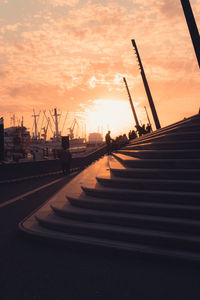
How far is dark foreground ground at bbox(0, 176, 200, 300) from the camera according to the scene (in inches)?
149

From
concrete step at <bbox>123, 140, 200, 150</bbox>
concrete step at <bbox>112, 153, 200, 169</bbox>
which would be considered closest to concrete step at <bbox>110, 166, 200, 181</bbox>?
concrete step at <bbox>112, 153, 200, 169</bbox>

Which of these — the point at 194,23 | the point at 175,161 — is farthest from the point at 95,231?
the point at 194,23

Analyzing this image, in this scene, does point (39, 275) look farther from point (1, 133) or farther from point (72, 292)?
point (1, 133)

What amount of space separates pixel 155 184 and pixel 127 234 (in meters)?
1.59

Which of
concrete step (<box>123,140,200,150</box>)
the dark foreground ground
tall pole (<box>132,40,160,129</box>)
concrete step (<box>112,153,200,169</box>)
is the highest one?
tall pole (<box>132,40,160,129</box>)

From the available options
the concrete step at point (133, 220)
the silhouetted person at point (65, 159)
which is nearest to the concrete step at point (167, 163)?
the concrete step at point (133, 220)

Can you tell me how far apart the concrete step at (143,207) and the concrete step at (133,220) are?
0.12 metres

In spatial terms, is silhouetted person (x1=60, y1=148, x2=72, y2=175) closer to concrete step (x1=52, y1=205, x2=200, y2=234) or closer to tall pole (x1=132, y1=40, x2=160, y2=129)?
tall pole (x1=132, y1=40, x2=160, y2=129)

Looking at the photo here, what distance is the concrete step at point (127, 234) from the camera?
468 cm

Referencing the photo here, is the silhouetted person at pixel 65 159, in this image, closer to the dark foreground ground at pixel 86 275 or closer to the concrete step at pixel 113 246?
the concrete step at pixel 113 246

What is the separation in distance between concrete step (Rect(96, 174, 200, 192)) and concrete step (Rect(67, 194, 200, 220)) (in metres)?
0.45

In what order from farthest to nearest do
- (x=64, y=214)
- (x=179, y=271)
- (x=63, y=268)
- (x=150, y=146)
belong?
(x=150, y=146)
(x=64, y=214)
(x=63, y=268)
(x=179, y=271)

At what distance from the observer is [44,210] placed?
24.1 feet

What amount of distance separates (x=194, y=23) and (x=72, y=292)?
392 inches
